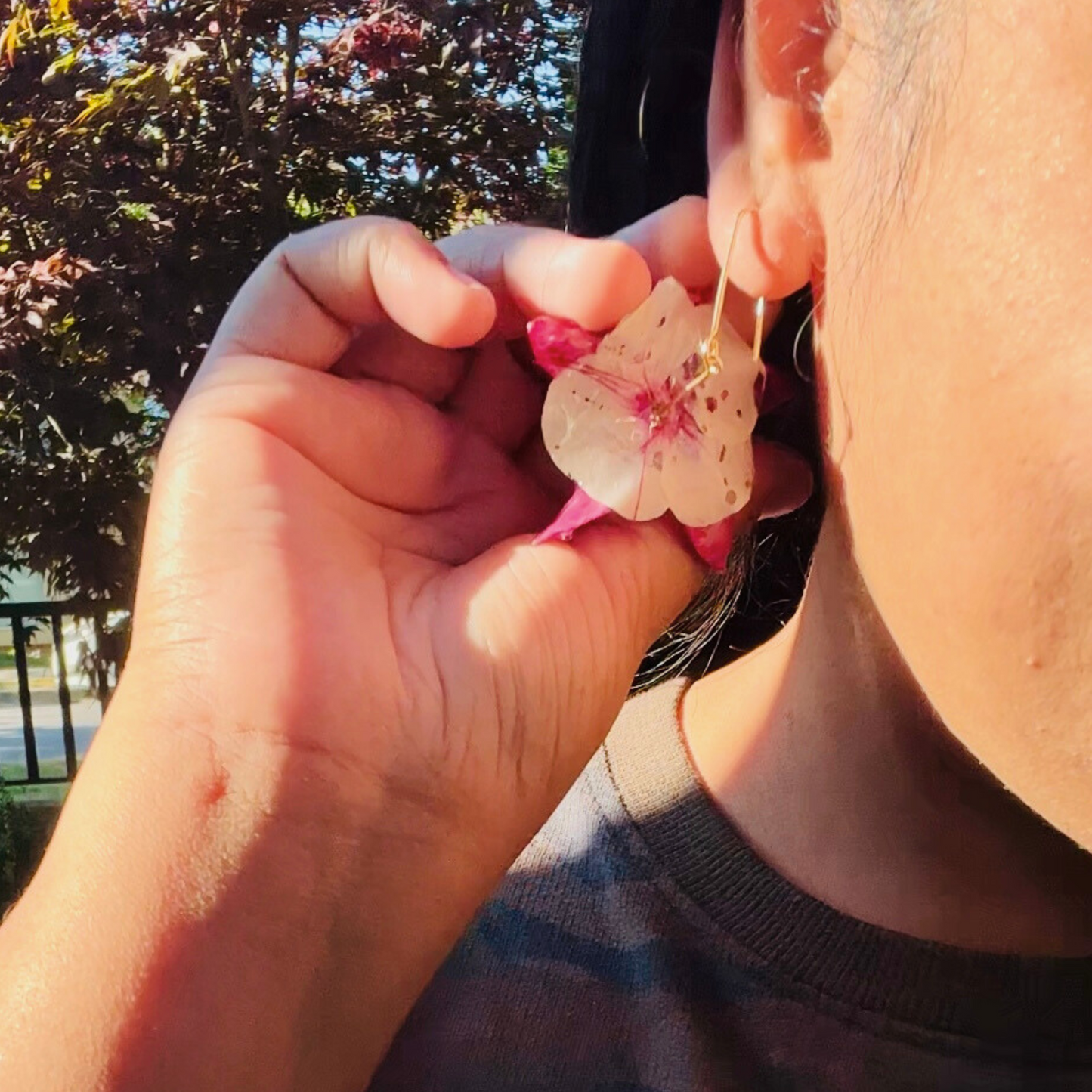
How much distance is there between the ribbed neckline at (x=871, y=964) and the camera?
2.82 ft

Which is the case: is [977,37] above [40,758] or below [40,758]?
above

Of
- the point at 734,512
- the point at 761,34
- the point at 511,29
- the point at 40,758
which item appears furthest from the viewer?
the point at 40,758

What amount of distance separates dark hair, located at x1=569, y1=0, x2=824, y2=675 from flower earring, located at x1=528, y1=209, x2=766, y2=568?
10 cm

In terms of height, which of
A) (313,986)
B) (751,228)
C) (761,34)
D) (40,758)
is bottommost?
(40,758)

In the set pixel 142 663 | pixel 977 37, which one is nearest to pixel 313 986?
pixel 142 663

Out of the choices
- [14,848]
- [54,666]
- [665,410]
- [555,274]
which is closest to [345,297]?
[555,274]

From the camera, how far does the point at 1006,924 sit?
3.10 ft

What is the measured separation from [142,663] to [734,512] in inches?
21.2

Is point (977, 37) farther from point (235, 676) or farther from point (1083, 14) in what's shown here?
point (235, 676)

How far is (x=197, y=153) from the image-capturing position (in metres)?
1.72

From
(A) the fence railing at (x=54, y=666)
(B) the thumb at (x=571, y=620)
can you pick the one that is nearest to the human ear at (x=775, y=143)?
(B) the thumb at (x=571, y=620)

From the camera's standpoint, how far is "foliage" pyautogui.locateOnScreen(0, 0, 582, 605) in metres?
1.67

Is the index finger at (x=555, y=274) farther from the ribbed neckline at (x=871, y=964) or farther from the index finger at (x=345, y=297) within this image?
the ribbed neckline at (x=871, y=964)

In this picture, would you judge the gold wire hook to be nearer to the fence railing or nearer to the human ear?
the human ear
